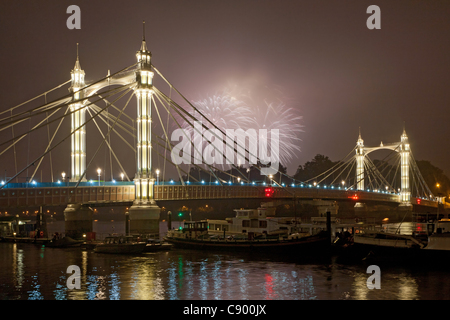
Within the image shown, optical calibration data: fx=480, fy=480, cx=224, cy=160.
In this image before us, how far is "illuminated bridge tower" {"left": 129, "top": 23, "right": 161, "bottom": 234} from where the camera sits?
56125 mm

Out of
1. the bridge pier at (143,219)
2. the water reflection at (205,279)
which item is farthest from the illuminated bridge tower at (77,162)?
the water reflection at (205,279)

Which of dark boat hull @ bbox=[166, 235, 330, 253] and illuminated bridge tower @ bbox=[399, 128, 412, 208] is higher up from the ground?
illuminated bridge tower @ bbox=[399, 128, 412, 208]

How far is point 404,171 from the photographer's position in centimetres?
12750

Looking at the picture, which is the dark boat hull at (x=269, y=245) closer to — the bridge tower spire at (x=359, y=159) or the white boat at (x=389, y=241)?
the white boat at (x=389, y=241)

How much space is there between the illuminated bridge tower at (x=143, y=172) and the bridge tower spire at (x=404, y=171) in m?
84.0

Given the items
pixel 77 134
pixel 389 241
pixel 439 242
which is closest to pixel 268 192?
pixel 77 134

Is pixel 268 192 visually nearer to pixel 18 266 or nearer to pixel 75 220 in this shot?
pixel 75 220

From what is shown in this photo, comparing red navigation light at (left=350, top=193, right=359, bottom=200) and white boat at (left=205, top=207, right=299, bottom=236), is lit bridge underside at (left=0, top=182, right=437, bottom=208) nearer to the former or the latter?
white boat at (left=205, top=207, right=299, bottom=236)

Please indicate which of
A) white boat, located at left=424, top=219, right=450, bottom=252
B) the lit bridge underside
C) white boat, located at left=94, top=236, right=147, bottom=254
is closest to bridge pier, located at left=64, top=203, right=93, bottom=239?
the lit bridge underside

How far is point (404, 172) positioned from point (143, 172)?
297 ft

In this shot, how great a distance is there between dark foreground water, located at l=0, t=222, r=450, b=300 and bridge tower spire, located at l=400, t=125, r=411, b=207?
86.8m
